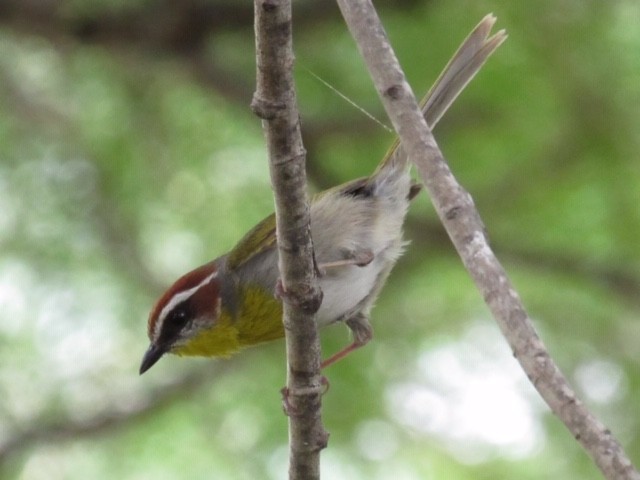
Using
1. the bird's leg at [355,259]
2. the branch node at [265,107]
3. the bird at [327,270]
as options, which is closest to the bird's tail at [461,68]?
the bird at [327,270]

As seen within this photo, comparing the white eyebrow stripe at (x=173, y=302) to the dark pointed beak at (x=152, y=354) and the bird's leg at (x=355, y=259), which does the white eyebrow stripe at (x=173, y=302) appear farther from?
the bird's leg at (x=355, y=259)

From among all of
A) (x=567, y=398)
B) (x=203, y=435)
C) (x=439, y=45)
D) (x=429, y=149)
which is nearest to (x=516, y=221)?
(x=439, y=45)

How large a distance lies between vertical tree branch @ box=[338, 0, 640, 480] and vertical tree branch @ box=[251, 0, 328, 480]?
1.14ft

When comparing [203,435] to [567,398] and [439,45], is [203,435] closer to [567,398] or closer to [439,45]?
[439,45]

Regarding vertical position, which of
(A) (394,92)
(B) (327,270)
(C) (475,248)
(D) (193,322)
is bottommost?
(C) (475,248)

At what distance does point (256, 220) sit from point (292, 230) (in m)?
3.46

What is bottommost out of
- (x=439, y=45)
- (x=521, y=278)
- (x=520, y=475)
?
(x=520, y=475)

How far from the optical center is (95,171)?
6.17m

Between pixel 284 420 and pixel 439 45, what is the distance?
2.17 meters

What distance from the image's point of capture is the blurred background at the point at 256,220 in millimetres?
5793

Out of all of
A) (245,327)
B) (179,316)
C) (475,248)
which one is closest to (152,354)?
(179,316)

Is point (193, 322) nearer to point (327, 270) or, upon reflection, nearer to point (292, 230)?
point (327, 270)

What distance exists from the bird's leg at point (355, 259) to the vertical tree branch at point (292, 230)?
778mm

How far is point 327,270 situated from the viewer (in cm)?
393
